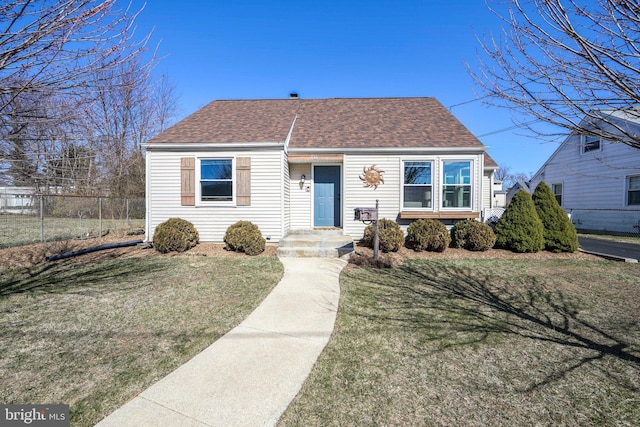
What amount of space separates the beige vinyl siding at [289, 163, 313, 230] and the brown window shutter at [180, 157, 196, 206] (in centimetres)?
314

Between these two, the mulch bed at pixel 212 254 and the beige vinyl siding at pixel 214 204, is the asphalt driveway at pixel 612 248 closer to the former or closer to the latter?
the mulch bed at pixel 212 254

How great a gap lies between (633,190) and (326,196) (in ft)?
47.3

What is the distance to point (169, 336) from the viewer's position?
11.1 feet

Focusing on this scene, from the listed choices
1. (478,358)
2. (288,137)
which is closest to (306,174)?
(288,137)

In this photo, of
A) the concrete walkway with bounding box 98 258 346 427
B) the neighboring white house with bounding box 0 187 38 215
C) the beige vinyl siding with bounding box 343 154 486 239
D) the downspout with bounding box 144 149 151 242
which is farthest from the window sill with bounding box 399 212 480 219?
the neighboring white house with bounding box 0 187 38 215

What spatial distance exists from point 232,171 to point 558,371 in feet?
28.2

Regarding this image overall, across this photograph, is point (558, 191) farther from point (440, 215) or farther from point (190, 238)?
point (190, 238)

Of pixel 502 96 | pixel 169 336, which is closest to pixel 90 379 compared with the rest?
pixel 169 336

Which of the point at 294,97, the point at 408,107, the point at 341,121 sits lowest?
the point at 341,121

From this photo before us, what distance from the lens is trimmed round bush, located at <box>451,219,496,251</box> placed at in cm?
830

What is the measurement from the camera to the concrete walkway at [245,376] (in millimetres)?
2090

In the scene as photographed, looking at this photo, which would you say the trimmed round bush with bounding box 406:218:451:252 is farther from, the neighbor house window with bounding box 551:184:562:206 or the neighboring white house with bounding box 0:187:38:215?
the neighbor house window with bounding box 551:184:562:206

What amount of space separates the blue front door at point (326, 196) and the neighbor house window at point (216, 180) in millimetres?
2888

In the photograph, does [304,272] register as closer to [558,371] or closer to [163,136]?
[558,371]
